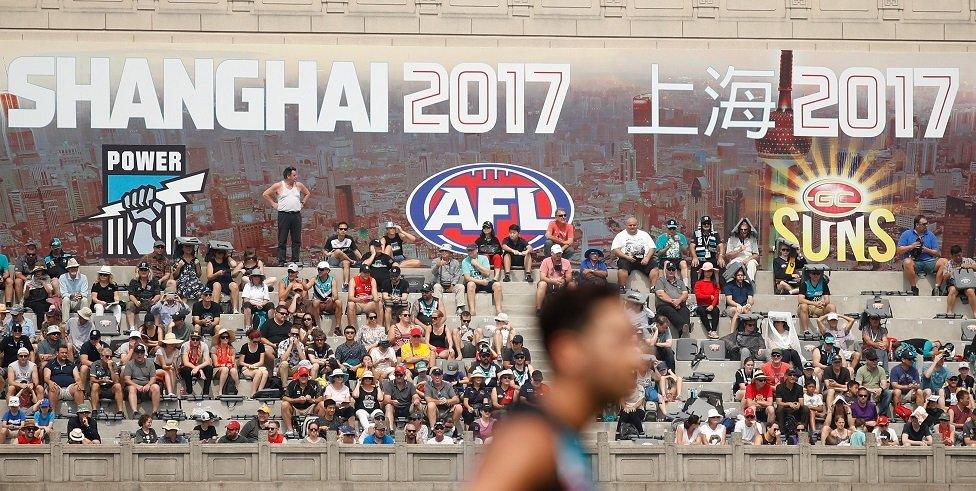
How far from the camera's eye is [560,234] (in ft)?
99.1

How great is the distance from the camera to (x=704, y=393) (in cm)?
2538

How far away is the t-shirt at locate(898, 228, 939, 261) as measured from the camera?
30.6m

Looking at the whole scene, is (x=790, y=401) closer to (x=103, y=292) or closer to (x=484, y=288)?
(x=484, y=288)

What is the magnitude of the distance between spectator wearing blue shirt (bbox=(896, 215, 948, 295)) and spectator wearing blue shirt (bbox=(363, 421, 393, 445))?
11.7m

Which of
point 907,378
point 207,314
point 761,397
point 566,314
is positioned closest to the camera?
point 566,314

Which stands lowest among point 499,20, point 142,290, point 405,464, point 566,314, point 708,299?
point 405,464

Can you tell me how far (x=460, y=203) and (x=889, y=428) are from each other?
36.4ft

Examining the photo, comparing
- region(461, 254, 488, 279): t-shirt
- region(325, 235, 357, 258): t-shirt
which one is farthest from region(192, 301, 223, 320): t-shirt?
region(461, 254, 488, 279): t-shirt

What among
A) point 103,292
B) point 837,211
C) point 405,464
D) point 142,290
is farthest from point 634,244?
point 103,292

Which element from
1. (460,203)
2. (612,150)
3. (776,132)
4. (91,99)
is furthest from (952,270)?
(91,99)

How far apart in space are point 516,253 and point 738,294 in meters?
4.09

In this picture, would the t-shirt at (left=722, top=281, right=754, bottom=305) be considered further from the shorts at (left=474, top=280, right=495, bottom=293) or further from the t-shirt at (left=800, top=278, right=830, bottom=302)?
the shorts at (left=474, top=280, right=495, bottom=293)

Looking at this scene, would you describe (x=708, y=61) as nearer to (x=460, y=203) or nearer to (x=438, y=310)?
(x=460, y=203)

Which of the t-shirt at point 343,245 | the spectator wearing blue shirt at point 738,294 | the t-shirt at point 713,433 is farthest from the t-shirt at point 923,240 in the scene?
the t-shirt at point 343,245
